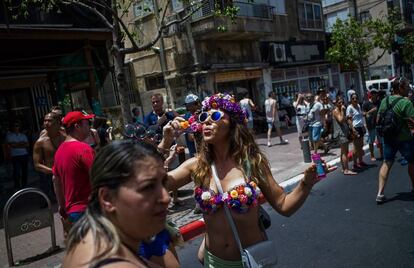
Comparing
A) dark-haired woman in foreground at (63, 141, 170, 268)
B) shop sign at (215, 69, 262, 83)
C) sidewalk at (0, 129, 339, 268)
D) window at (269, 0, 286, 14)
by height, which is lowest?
sidewalk at (0, 129, 339, 268)

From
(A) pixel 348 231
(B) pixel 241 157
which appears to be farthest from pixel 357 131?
(B) pixel 241 157

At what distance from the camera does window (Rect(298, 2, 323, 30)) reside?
26844mm

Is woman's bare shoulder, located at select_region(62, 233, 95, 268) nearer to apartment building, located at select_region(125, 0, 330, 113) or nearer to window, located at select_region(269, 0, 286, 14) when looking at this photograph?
apartment building, located at select_region(125, 0, 330, 113)

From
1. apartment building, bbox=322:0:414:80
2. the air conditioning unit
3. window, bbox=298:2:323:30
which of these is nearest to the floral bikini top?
the air conditioning unit

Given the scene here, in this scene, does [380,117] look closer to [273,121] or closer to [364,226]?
[364,226]

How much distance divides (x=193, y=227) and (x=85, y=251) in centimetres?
488

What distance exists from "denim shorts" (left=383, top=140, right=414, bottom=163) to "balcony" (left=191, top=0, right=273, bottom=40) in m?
12.8

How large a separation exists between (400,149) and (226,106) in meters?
4.30

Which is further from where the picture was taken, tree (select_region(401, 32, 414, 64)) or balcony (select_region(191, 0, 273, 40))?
tree (select_region(401, 32, 414, 64))

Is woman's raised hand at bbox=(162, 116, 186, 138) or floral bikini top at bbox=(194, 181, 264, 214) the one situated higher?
woman's raised hand at bbox=(162, 116, 186, 138)

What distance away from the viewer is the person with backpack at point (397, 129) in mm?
6098

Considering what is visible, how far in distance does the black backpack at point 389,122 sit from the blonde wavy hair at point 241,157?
13.1 ft

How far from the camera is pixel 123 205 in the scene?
1.37 m

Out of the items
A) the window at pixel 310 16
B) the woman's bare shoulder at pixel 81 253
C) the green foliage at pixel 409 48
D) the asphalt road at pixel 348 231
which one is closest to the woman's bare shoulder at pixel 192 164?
the woman's bare shoulder at pixel 81 253
